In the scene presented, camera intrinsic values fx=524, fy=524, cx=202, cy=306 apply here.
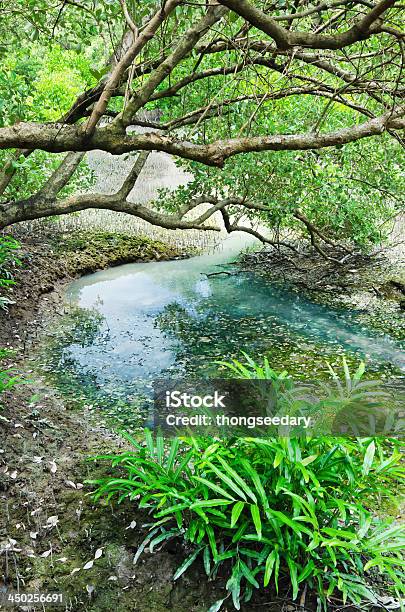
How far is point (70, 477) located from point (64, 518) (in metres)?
0.38

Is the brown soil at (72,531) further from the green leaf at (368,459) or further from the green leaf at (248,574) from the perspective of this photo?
the green leaf at (368,459)

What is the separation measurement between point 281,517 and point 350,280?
6066 millimetres

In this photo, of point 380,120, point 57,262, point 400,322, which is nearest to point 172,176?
point 57,262

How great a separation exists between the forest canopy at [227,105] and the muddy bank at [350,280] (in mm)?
501

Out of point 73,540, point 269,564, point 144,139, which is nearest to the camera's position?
point 269,564

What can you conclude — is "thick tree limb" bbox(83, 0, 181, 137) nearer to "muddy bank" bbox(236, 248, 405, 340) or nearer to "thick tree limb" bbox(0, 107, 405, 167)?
"thick tree limb" bbox(0, 107, 405, 167)

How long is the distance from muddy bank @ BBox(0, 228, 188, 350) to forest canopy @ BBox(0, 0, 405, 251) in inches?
37.9

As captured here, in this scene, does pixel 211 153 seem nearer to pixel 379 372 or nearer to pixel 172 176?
pixel 379 372

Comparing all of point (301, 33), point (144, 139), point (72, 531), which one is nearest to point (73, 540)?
point (72, 531)

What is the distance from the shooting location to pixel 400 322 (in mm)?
6074

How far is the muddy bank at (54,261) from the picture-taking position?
18.8ft

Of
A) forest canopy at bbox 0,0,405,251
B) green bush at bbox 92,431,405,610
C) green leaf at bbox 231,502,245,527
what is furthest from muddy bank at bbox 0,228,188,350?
green leaf at bbox 231,502,245,527

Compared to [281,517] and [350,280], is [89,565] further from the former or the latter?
[350,280]

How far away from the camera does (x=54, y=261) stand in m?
7.97
